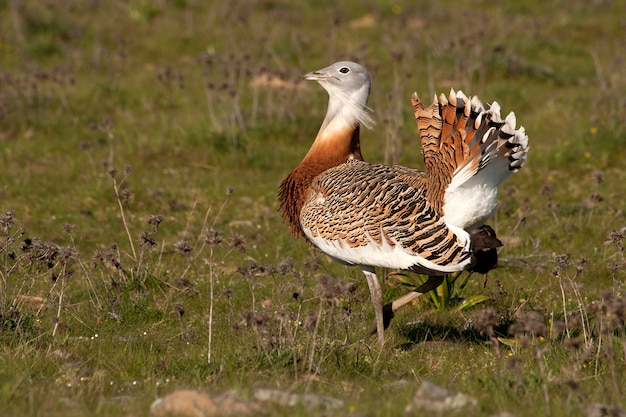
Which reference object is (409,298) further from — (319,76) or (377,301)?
(319,76)

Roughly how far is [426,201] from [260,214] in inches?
117

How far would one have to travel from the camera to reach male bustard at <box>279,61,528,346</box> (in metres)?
4.73

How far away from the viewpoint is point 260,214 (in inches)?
307

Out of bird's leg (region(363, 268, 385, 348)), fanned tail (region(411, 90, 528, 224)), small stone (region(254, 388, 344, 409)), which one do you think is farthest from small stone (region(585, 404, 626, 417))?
bird's leg (region(363, 268, 385, 348))

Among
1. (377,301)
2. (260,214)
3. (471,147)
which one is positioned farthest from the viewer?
(260,214)

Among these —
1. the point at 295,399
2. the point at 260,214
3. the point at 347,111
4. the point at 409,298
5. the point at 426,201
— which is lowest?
the point at 260,214

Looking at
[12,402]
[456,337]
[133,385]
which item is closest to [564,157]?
[456,337]

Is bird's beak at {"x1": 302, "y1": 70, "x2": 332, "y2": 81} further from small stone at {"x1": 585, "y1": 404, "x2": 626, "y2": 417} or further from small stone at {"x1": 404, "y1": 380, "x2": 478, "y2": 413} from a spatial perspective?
small stone at {"x1": 585, "y1": 404, "x2": 626, "y2": 417}

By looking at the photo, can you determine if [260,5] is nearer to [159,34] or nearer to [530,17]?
[159,34]

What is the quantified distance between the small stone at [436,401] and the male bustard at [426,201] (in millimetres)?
1104

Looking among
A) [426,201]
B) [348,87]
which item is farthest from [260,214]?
[426,201]

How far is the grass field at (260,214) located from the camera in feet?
14.0

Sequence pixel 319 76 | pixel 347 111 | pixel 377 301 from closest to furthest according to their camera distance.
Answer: pixel 377 301
pixel 347 111
pixel 319 76

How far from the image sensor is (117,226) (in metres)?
7.54
